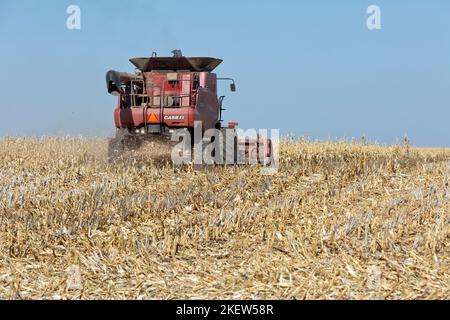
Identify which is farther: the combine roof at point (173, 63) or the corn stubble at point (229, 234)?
the combine roof at point (173, 63)

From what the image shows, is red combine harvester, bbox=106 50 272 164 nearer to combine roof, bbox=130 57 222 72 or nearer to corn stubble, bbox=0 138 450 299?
combine roof, bbox=130 57 222 72

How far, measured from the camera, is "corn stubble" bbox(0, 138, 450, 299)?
617 cm

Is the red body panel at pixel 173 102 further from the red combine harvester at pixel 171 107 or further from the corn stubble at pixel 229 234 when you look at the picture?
the corn stubble at pixel 229 234

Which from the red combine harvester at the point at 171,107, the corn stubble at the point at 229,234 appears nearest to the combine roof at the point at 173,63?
the red combine harvester at the point at 171,107

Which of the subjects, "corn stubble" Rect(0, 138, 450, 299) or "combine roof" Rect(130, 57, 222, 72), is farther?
"combine roof" Rect(130, 57, 222, 72)

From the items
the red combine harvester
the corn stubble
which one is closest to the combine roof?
the red combine harvester

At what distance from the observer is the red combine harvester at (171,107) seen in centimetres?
1504

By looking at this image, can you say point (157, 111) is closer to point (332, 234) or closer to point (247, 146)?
point (247, 146)

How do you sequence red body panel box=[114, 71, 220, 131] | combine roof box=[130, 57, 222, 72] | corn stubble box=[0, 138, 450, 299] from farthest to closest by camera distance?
combine roof box=[130, 57, 222, 72] → red body panel box=[114, 71, 220, 131] → corn stubble box=[0, 138, 450, 299]

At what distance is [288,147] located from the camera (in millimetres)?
22031

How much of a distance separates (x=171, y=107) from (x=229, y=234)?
289 inches

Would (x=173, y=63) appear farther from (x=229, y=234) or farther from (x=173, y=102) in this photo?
(x=229, y=234)

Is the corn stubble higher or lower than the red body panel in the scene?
lower

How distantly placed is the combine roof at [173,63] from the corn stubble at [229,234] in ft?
10.9
